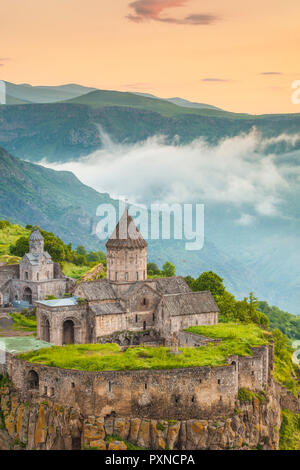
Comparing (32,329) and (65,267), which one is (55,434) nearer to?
(32,329)

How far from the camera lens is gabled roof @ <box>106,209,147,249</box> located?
2387 inches

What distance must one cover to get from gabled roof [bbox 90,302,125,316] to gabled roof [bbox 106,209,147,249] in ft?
15.8

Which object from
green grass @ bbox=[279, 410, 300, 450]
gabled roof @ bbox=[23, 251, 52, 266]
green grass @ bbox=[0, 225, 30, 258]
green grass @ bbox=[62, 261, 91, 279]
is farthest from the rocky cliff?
green grass @ bbox=[62, 261, 91, 279]

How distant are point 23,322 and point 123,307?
35.8 ft

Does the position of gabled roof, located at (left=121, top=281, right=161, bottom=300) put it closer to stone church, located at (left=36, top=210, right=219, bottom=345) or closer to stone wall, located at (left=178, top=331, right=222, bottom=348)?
stone church, located at (left=36, top=210, right=219, bottom=345)

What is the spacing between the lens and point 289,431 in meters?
58.0

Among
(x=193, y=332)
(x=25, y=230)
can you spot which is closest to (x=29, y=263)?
(x=193, y=332)

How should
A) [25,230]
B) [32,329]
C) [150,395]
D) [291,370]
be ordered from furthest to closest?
[25,230] → [291,370] → [32,329] → [150,395]

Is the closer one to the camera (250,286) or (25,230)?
(25,230)

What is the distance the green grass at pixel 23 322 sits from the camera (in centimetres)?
6366

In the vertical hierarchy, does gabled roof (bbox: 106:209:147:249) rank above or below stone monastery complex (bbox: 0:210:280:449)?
above

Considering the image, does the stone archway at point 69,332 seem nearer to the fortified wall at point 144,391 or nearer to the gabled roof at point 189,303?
the gabled roof at point 189,303

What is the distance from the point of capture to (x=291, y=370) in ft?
229

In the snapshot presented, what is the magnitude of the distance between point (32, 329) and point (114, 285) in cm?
868
